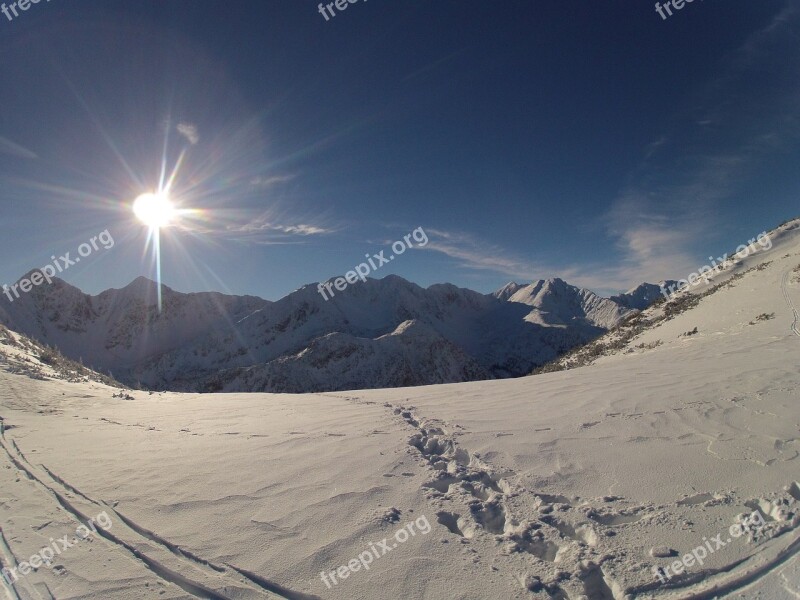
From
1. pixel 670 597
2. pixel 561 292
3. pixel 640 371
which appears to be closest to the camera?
pixel 670 597

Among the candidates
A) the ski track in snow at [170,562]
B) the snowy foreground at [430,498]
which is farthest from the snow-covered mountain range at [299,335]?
the ski track in snow at [170,562]

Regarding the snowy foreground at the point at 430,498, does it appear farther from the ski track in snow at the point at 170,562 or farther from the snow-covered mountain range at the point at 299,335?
the snow-covered mountain range at the point at 299,335

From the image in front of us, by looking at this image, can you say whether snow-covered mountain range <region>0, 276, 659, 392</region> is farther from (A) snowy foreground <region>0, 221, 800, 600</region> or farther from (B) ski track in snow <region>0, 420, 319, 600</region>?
(B) ski track in snow <region>0, 420, 319, 600</region>

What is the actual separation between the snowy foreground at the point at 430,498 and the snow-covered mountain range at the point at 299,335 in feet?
149

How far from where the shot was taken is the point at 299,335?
283 ft

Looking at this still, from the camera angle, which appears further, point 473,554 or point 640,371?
point 640,371

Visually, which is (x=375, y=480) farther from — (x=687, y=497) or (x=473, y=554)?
(x=687, y=497)

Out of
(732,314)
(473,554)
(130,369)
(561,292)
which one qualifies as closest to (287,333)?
(130,369)

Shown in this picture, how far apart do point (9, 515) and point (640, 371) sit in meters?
11.3

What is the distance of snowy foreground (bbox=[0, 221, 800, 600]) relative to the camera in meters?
2.84

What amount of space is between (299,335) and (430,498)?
282ft

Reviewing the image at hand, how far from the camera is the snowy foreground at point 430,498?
2.84 meters

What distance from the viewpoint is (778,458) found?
412cm

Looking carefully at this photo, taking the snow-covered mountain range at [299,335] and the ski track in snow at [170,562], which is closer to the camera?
the ski track in snow at [170,562]
